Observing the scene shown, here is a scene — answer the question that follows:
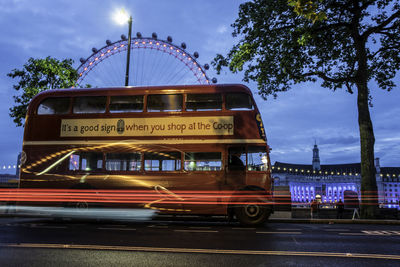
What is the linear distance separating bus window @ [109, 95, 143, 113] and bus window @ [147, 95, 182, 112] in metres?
0.39

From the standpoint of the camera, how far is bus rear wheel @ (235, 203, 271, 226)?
11.7 m

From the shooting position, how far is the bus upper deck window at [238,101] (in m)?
12.2

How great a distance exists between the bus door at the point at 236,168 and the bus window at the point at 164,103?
258cm

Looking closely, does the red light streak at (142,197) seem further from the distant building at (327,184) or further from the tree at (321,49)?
the distant building at (327,184)

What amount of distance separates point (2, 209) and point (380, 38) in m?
23.3

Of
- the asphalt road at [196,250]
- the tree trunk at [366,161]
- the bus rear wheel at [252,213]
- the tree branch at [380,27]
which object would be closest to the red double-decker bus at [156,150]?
the bus rear wheel at [252,213]

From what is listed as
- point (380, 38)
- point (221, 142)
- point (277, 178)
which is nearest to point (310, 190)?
point (277, 178)

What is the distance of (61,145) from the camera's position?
505 inches

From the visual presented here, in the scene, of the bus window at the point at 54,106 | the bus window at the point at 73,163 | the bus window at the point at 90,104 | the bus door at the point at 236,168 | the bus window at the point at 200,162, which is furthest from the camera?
the bus window at the point at 54,106

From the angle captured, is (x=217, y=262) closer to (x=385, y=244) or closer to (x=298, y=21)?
(x=385, y=244)

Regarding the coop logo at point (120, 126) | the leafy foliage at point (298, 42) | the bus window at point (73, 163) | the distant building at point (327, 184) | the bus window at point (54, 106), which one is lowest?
the distant building at point (327, 184)

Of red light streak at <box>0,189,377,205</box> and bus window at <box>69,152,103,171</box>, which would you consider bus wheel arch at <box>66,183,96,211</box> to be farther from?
bus window at <box>69,152,103,171</box>

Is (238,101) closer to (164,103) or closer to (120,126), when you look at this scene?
(164,103)

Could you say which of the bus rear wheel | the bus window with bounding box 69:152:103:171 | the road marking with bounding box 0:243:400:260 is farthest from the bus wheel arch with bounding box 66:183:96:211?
the road marking with bounding box 0:243:400:260
